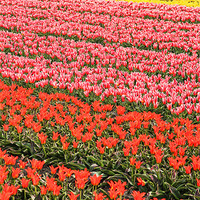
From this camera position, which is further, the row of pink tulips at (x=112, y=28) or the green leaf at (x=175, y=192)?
the row of pink tulips at (x=112, y=28)

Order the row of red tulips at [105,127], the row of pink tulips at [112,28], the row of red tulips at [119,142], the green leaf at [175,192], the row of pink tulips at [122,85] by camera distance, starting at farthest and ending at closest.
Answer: the row of pink tulips at [112,28]
the row of pink tulips at [122,85]
the row of red tulips at [105,127]
the row of red tulips at [119,142]
the green leaf at [175,192]

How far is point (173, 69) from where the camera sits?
6.88 m

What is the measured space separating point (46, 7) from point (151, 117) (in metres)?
12.9

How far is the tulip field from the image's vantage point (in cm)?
316

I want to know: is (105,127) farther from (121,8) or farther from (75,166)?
(121,8)

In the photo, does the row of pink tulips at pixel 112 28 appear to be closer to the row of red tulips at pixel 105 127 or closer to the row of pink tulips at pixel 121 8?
the row of pink tulips at pixel 121 8

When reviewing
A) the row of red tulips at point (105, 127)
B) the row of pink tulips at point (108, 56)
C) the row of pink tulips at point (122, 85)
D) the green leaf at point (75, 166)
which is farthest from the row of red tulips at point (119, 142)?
the row of pink tulips at point (108, 56)

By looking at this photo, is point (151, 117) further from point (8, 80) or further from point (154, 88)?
point (8, 80)

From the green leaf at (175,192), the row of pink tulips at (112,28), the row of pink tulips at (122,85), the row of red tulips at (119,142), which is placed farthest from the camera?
the row of pink tulips at (112,28)

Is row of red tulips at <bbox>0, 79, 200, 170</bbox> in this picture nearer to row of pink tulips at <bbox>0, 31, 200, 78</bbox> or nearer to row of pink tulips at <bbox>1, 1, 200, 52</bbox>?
row of pink tulips at <bbox>0, 31, 200, 78</bbox>

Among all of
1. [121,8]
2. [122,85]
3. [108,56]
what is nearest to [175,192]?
[122,85]

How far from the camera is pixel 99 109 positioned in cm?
475

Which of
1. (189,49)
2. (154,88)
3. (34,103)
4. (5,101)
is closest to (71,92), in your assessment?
(34,103)

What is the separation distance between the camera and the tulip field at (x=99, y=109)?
3.16m
